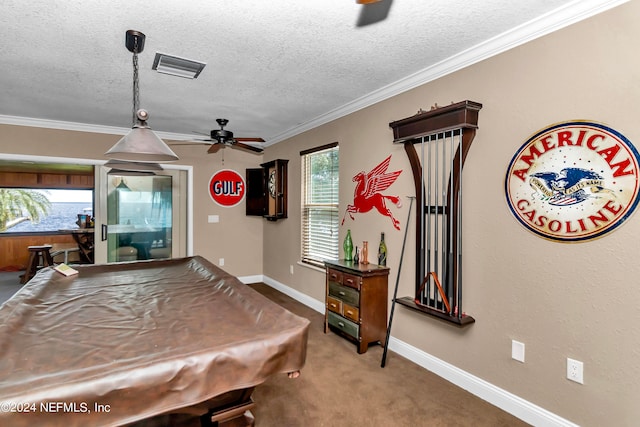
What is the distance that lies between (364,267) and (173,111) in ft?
9.26

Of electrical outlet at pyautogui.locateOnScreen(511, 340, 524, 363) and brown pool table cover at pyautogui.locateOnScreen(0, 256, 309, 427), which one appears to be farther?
electrical outlet at pyautogui.locateOnScreen(511, 340, 524, 363)

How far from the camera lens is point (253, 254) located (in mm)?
5930

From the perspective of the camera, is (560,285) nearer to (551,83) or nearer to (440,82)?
(551,83)

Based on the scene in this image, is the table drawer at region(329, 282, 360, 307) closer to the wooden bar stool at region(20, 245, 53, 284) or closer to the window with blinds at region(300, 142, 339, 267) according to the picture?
the window with blinds at region(300, 142, 339, 267)

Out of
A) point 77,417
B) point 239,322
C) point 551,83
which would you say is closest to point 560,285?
point 551,83

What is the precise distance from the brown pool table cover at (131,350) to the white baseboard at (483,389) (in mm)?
1620

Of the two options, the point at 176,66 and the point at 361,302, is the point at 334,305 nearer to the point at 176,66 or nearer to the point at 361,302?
the point at 361,302

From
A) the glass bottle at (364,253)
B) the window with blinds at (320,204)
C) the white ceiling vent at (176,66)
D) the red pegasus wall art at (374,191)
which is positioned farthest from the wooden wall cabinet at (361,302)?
the white ceiling vent at (176,66)

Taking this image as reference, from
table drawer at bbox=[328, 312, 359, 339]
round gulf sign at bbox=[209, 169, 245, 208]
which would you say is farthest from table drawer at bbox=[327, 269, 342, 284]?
round gulf sign at bbox=[209, 169, 245, 208]

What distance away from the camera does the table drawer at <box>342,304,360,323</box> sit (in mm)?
3092

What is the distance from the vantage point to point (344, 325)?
327 centimetres

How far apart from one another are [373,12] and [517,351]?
2.28 metres

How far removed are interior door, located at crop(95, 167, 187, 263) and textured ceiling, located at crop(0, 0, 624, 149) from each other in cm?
155

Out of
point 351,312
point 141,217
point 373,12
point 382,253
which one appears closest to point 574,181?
point 373,12
